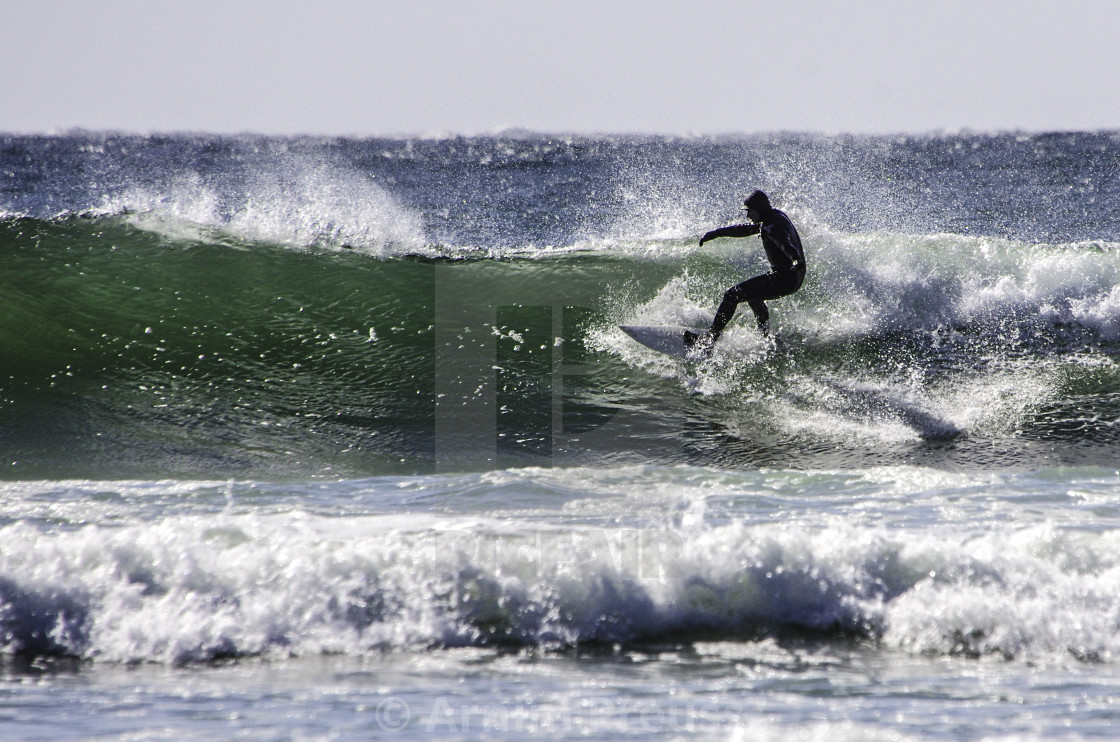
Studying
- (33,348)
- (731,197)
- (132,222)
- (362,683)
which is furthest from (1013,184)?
(362,683)

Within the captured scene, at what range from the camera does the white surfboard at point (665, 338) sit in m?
7.70

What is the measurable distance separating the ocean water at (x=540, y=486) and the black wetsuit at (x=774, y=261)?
676mm

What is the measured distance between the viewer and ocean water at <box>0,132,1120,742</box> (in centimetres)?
318

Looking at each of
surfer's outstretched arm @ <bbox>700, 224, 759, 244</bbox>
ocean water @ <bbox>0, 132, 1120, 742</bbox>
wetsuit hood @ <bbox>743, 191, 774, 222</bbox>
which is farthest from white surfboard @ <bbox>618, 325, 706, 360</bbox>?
wetsuit hood @ <bbox>743, 191, 774, 222</bbox>

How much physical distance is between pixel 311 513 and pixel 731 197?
1836 cm

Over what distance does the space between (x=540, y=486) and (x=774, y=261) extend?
3023 millimetres

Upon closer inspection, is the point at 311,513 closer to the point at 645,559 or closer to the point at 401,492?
the point at 401,492

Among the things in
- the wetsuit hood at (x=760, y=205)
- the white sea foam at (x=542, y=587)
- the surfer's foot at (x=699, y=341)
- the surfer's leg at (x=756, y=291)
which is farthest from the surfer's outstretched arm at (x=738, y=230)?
the white sea foam at (x=542, y=587)

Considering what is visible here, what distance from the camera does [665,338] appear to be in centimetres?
788

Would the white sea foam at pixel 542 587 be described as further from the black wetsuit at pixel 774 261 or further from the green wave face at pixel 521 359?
the black wetsuit at pixel 774 261

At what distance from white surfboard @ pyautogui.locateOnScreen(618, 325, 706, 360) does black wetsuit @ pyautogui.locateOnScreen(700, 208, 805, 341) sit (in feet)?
1.79

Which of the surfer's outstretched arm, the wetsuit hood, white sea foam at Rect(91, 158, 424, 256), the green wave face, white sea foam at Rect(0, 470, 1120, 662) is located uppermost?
white sea foam at Rect(91, 158, 424, 256)

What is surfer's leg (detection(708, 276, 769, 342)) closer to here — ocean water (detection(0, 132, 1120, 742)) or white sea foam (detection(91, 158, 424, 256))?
ocean water (detection(0, 132, 1120, 742))

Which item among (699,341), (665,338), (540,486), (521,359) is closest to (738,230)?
(699,341)
